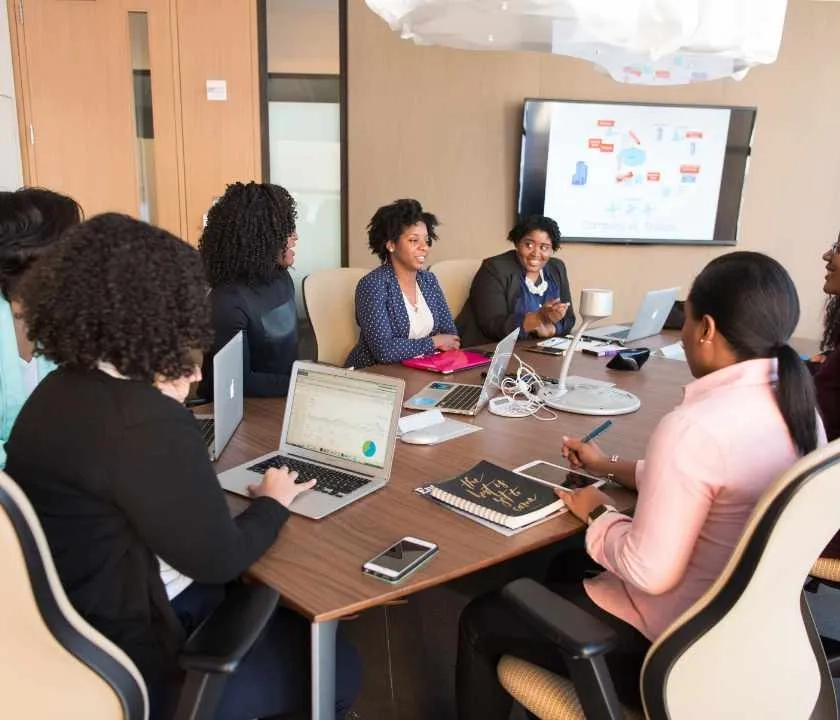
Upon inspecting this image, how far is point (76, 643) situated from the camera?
95 centimetres

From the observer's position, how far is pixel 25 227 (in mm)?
1737

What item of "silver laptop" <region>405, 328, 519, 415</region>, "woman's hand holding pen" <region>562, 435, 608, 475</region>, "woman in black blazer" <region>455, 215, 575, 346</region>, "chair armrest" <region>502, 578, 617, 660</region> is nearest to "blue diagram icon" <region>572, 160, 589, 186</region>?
"woman in black blazer" <region>455, 215, 575, 346</region>

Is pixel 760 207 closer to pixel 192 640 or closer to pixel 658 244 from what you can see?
pixel 658 244

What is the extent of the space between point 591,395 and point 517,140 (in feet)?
8.90

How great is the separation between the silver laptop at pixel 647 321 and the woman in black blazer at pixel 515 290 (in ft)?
0.61

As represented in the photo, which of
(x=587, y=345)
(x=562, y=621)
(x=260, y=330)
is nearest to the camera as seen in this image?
(x=562, y=621)

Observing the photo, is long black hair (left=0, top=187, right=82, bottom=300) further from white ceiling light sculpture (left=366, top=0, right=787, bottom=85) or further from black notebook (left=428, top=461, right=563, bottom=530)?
black notebook (left=428, top=461, right=563, bottom=530)

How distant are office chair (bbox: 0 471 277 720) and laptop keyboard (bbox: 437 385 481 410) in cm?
110

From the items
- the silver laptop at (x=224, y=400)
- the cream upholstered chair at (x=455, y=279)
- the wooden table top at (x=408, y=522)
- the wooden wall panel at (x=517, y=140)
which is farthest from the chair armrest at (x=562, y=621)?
the wooden wall panel at (x=517, y=140)

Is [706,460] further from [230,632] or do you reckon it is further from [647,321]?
[647,321]

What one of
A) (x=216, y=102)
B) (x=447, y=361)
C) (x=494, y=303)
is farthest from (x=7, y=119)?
(x=447, y=361)

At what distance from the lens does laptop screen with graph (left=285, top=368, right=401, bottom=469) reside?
1.55 m

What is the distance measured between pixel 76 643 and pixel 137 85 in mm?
3766

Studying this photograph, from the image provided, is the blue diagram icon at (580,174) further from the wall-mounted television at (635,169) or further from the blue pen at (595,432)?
the blue pen at (595,432)
